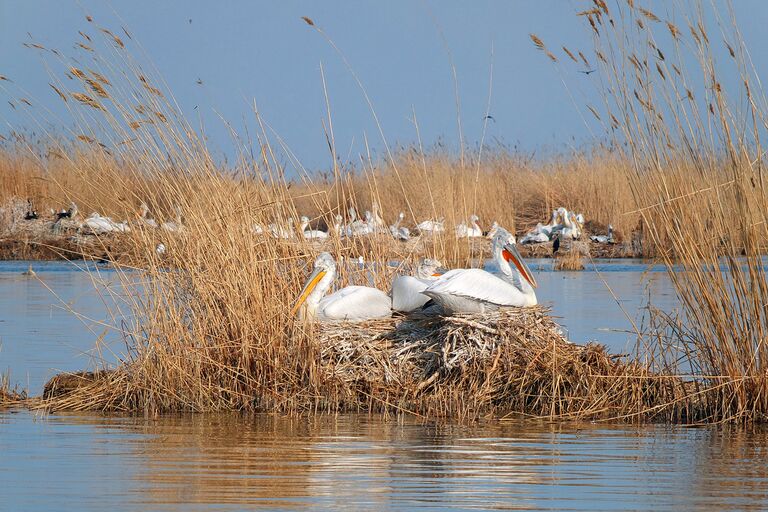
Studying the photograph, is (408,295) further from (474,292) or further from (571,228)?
(571,228)

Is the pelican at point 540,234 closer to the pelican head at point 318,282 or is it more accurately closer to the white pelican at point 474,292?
the white pelican at point 474,292

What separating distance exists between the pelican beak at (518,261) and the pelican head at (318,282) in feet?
4.43

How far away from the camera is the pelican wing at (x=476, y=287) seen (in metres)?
7.55

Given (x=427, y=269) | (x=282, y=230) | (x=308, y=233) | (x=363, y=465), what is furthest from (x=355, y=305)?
(x=308, y=233)

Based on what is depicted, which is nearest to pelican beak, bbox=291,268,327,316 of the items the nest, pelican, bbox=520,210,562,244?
the nest

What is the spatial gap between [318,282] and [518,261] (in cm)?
156

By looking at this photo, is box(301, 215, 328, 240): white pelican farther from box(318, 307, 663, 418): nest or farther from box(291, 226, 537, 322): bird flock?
box(318, 307, 663, 418): nest

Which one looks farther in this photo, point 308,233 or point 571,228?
point 571,228

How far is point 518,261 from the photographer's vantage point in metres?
8.62

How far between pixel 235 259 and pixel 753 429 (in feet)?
10.6

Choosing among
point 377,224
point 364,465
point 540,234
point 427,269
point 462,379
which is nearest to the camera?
point 364,465

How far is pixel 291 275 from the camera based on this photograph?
26.6ft

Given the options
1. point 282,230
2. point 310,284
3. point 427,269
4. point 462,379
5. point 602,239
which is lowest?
point 462,379

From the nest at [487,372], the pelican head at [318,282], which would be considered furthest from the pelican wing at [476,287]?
the pelican head at [318,282]
